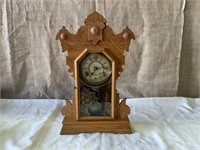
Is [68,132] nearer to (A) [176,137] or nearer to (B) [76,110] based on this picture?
(B) [76,110]

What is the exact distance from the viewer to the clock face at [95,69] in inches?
29.7

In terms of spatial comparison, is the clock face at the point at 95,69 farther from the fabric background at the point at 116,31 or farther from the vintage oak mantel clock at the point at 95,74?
the fabric background at the point at 116,31

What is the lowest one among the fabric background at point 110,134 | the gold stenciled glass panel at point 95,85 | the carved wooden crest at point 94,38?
the fabric background at point 110,134

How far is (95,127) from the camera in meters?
0.78

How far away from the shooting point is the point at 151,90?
1.05 metres

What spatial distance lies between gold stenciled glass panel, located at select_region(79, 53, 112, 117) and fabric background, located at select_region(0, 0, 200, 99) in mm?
270

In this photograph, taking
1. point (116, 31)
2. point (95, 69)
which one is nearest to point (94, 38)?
point (95, 69)

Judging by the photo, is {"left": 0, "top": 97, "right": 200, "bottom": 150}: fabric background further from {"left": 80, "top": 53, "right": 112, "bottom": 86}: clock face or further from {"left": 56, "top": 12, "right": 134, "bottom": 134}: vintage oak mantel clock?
{"left": 80, "top": 53, "right": 112, "bottom": 86}: clock face

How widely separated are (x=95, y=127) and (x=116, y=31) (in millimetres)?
405

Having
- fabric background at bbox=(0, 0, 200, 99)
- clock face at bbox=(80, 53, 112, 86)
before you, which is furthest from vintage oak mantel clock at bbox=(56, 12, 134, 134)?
fabric background at bbox=(0, 0, 200, 99)

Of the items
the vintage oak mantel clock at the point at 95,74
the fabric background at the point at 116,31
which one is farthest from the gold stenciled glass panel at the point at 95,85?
the fabric background at the point at 116,31

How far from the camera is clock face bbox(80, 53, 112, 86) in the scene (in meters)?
0.76

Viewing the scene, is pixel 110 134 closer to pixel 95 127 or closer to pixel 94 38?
pixel 95 127

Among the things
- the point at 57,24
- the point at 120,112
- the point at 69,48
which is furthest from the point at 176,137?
the point at 57,24
